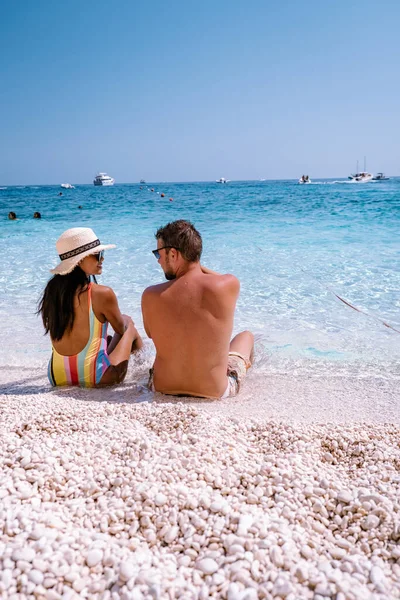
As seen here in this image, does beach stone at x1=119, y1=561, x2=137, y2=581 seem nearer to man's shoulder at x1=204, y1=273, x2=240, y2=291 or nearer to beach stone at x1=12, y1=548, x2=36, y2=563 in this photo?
beach stone at x1=12, y1=548, x2=36, y2=563

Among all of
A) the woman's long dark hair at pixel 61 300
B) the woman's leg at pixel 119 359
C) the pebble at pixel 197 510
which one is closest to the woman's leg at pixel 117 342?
the woman's leg at pixel 119 359

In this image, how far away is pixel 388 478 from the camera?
2086mm

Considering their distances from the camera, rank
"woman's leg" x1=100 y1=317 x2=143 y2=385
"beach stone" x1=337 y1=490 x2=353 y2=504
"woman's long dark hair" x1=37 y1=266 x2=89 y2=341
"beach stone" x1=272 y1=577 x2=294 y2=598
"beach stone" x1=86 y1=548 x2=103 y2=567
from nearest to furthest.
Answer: "beach stone" x1=272 y1=577 x2=294 y2=598 → "beach stone" x1=86 y1=548 x2=103 y2=567 → "beach stone" x1=337 y1=490 x2=353 y2=504 → "woman's long dark hair" x1=37 y1=266 x2=89 y2=341 → "woman's leg" x1=100 y1=317 x2=143 y2=385

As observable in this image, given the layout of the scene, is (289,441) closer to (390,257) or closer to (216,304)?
(216,304)

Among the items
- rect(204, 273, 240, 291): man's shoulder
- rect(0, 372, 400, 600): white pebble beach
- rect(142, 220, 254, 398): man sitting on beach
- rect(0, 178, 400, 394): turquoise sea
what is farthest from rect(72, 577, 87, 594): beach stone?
rect(0, 178, 400, 394): turquoise sea

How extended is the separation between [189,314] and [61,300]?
1007 mm

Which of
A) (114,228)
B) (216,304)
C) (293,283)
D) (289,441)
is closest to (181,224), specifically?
(216,304)

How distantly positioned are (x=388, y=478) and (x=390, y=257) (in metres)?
7.89

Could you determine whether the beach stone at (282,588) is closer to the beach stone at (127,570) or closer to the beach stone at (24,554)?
the beach stone at (127,570)

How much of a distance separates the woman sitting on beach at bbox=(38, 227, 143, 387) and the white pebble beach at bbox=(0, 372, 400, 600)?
2.71 feet

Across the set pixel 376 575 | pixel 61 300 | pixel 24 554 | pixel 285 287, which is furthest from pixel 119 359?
pixel 285 287

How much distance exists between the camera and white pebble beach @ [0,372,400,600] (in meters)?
1.53

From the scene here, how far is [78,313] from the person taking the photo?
3473 mm

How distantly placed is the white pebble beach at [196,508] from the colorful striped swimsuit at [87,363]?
82 centimetres
